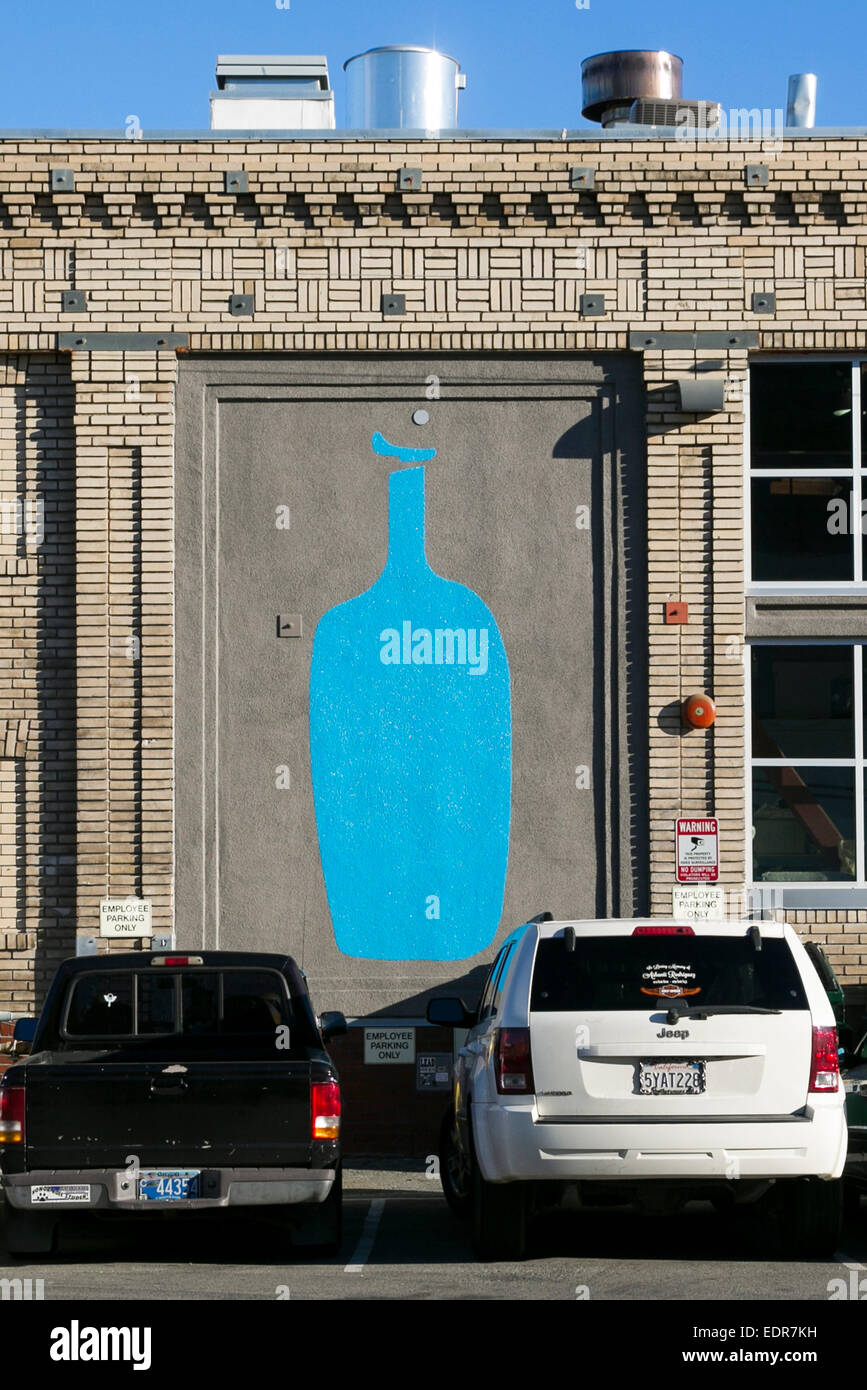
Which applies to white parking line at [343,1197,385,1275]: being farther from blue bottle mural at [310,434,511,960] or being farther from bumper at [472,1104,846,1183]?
blue bottle mural at [310,434,511,960]

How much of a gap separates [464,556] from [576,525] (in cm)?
98

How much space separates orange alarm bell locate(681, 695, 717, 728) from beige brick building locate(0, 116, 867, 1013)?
0.16 metres

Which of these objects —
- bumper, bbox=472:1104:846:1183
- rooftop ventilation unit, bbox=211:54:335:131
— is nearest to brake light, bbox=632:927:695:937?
bumper, bbox=472:1104:846:1183

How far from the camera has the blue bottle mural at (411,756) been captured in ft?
49.1

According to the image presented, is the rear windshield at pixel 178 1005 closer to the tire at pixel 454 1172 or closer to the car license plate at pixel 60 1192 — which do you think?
the car license plate at pixel 60 1192

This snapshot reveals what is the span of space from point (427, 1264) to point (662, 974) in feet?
6.15

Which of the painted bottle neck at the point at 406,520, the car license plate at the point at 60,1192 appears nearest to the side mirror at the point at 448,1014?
the car license plate at the point at 60,1192

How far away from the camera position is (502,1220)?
356 inches

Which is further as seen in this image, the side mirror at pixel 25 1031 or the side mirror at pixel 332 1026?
the side mirror at pixel 332 1026

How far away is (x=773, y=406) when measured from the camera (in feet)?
51.1

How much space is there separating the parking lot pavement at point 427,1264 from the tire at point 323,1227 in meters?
0.08

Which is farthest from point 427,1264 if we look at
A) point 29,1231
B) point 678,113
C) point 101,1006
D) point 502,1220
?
point 678,113

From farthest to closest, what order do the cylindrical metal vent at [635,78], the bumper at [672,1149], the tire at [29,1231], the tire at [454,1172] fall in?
the cylindrical metal vent at [635,78], the tire at [454,1172], the tire at [29,1231], the bumper at [672,1149]

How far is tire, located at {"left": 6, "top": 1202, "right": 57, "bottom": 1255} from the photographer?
9.20 m
